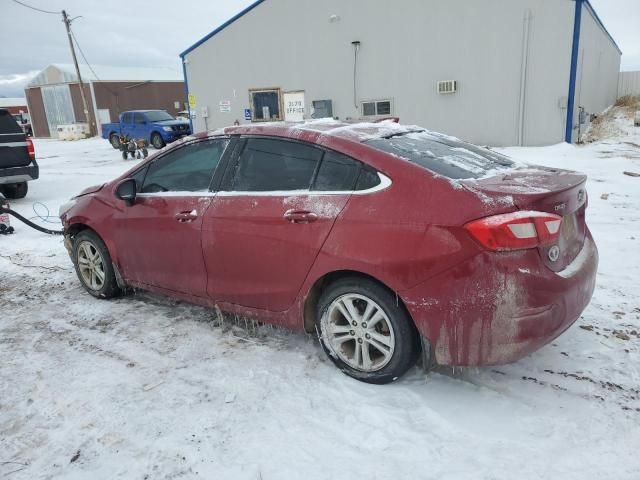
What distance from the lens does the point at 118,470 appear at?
97.4 inches

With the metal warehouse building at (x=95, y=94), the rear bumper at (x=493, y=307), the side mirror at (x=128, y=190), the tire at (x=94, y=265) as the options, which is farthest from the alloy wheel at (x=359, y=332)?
the metal warehouse building at (x=95, y=94)

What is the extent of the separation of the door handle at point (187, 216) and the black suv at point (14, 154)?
8264 millimetres

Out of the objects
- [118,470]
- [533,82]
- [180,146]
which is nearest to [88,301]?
[180,146]

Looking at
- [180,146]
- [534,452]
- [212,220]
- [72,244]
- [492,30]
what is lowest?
[534,452]

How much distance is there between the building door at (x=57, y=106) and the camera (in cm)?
3950

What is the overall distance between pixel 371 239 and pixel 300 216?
0.53 m

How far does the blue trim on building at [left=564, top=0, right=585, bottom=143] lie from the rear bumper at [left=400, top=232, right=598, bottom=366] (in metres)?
13.3

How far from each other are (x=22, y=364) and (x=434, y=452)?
2871mm

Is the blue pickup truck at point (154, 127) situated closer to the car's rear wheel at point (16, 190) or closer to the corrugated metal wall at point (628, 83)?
the car's rear wheel at point (16, 190)

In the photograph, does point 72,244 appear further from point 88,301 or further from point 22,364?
point 22,364

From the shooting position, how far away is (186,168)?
3.98m

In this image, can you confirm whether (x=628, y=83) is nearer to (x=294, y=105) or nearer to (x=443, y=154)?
(x=294, y=105)

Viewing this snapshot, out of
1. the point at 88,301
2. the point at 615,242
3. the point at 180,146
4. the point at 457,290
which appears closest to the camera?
the point at 457,290

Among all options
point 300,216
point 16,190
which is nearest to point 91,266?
point 300,216
